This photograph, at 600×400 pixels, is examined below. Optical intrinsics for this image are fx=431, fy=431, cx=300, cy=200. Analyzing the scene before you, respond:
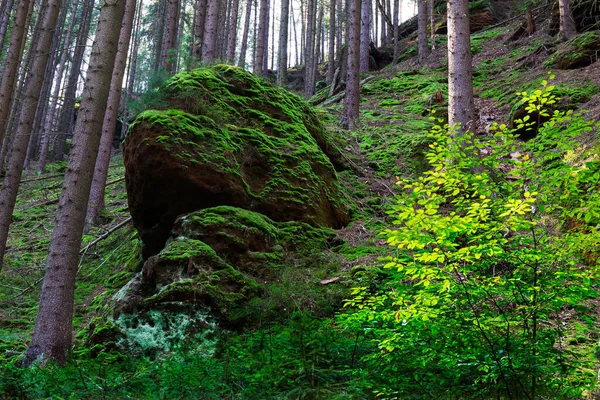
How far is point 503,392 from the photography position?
3.14 metres

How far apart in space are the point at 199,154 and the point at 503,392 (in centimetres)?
476

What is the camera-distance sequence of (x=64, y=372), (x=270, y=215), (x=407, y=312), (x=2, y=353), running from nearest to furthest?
(x=407, y=312)
(x=64, y=372)
(x=2, y=353)
(x=270, y=215)

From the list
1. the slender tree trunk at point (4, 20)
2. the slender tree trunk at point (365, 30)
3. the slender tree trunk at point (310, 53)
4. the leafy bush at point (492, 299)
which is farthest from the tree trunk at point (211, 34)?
the slender tree trunk at point (310, 53)

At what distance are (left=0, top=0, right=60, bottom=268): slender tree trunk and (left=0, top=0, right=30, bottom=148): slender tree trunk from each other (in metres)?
0.52

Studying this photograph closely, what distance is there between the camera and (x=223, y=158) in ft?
21.3

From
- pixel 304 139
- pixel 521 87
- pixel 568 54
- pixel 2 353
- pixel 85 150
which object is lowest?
pixel 2 353

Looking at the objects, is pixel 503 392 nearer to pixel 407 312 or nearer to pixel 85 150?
pixel 407 312

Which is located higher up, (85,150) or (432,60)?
(432,60)

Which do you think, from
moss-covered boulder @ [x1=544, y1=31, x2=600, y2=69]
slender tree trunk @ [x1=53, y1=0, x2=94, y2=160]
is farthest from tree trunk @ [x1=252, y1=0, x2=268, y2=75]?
slender tree trunk @ [x1=53, y1=0, x2=94, y2=160]

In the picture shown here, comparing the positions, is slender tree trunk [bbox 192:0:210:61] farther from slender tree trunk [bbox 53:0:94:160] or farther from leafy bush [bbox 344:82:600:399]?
slender tree trunk [bbox 53:0:94:160]

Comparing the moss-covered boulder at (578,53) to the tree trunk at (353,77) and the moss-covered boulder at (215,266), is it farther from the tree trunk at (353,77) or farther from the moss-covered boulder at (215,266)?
the moss-covered boulder at (215,266)

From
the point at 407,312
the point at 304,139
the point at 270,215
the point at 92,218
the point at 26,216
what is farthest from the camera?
the point at 26,216

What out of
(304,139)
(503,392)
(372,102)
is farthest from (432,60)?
(503,392)

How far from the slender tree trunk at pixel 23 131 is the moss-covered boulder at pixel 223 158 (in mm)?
3438
